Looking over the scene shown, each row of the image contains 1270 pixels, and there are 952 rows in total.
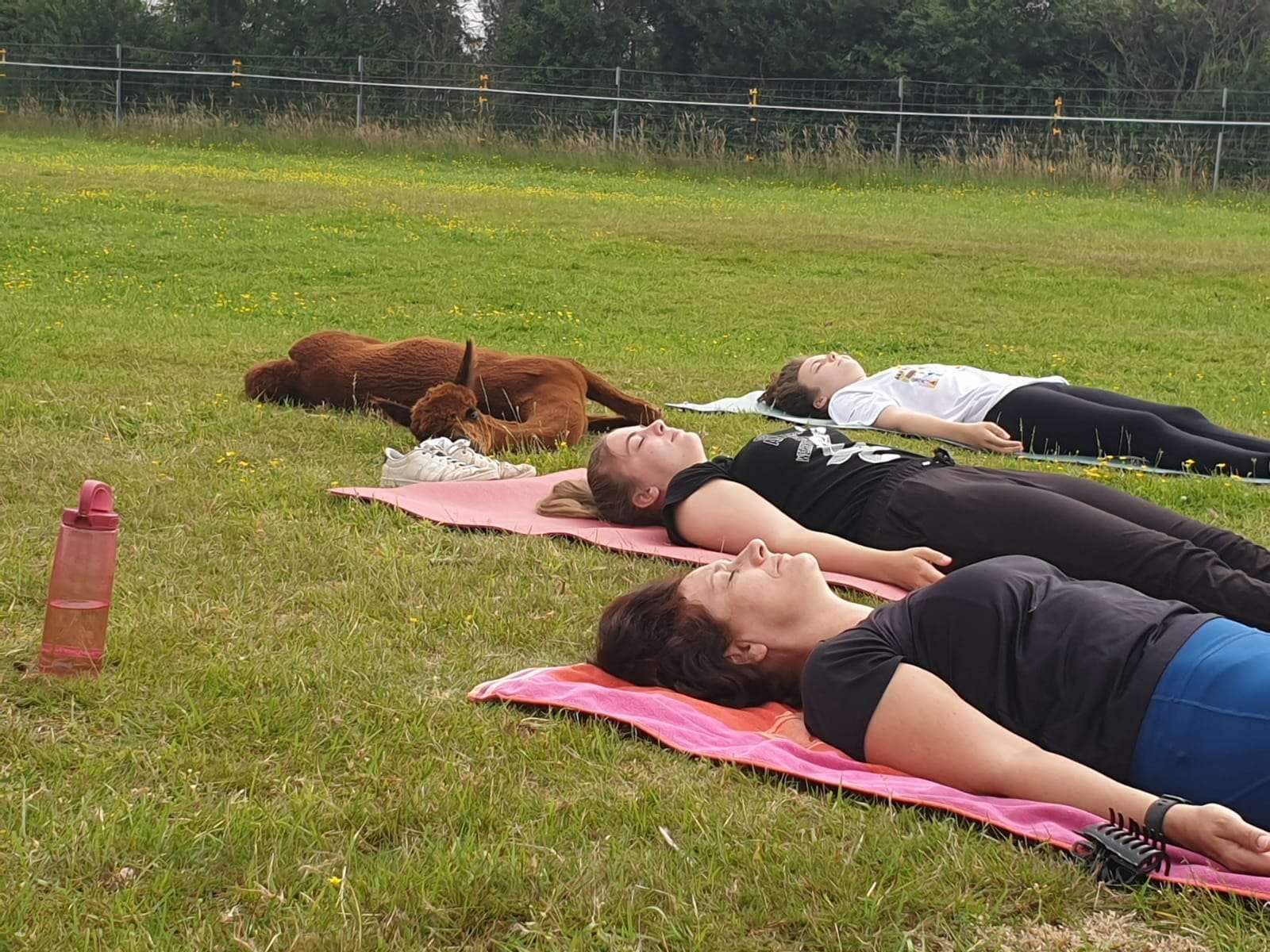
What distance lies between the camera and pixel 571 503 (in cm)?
562

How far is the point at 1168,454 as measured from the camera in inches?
270

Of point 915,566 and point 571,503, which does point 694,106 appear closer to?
point 571,503

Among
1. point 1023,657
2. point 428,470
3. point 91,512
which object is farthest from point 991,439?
point 91,512

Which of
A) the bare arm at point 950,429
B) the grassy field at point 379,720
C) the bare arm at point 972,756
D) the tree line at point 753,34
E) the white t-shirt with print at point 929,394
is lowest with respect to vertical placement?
the grassy field at point 379,720

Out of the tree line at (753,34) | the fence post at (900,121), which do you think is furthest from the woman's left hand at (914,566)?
the tree line at (753,34)

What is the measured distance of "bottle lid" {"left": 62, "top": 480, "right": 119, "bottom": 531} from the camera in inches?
139

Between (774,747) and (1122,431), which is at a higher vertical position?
(1122,431)

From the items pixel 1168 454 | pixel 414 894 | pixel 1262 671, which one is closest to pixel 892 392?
pixel 1168 454

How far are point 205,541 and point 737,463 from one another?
2012mm

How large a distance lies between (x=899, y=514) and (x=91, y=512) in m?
2.66

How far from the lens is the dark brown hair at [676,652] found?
143 inches

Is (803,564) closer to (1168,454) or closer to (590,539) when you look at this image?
(590,539)

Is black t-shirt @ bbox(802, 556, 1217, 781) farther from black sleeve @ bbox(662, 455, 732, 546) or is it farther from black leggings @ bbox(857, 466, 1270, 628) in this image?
black sleeve @ bbox(662, 455, 732, 546)

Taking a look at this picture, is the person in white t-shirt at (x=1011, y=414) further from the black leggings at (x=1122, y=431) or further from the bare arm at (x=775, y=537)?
the bare arm at (x=775, y=537)
